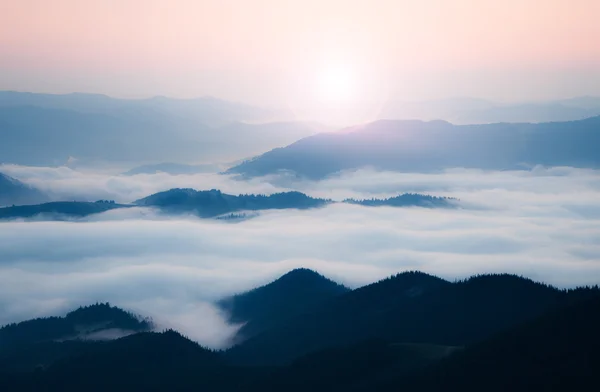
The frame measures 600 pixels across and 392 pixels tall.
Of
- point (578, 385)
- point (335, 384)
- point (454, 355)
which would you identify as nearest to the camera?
point (578, 385)

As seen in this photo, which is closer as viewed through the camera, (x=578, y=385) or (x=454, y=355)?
(x=578, y=385)

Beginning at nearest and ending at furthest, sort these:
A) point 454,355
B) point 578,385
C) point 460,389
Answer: point 578,385 → point 460,389 → point 454,355

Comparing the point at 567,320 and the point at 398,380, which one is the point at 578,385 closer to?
the point at 567,320

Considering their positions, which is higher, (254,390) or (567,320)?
(567,320)

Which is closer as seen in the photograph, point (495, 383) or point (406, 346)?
point (495, 383)

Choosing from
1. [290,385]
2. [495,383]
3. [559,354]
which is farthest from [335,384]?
[559,354]

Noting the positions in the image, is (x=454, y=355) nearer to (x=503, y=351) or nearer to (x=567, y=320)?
(x=503, y=351)

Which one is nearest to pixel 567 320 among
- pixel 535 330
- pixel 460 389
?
pixel 535 330

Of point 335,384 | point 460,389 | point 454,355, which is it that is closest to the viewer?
point 460,389

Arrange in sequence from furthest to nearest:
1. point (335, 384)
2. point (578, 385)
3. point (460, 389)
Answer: point (335, 384) < point (460, 389) < point (578, 385)
